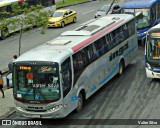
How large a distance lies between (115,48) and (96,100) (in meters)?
3.73

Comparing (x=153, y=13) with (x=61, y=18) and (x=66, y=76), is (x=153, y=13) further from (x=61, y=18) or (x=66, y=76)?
(x=66, y=76)

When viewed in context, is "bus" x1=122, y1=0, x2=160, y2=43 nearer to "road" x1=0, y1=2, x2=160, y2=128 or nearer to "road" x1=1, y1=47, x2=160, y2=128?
"road" x1=0, y1=2, x2=160, y2=128

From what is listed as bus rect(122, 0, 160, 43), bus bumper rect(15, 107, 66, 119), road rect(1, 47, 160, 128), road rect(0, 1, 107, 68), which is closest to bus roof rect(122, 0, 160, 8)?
bus rect(122, 0, 160, 43)

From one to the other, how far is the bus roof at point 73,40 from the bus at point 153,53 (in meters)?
2.02

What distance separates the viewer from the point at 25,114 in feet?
50.6

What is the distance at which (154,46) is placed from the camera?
20.1 meters

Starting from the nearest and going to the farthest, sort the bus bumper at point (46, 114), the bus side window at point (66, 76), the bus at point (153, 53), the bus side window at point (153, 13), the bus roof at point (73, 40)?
the bus bumper at point (46, 114)
the bus side window at point (66, 76)
the bus roof at point (73, 40)
the bus at point (153, 53)
the bus side window at point (153, 13)

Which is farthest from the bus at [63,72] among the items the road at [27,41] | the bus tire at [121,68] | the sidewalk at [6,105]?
the road at [27,41]

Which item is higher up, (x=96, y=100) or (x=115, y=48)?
(x=115, y=48)

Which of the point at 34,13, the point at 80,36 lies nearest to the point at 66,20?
the point at 34,13

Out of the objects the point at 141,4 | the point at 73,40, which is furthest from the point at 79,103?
the point at 141,4

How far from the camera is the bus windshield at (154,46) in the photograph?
19.9 m

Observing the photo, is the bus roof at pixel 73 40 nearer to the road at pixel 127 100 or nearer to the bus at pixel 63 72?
the bus at pixel 63 72

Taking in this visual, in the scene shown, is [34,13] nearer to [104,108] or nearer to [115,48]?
[115,48]
